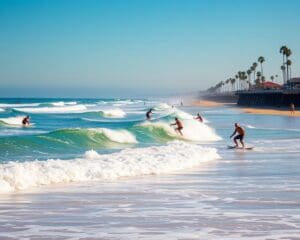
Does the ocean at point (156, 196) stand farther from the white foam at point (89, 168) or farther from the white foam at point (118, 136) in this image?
the white foam at point (118, 136)

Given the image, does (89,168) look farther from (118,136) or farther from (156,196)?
(118,136)

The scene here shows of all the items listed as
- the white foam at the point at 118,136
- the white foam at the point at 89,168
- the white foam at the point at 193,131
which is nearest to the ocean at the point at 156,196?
the white foam at the point at 89,168

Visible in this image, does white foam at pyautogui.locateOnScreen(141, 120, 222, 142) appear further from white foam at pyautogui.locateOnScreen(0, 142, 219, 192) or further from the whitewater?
white foam at pyautogui.locateOnScreen(0, 142, 219, 192)

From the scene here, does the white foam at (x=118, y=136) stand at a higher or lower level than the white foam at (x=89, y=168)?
lower

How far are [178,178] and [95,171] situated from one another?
1873mm

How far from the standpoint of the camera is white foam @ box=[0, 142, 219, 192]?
11.4m

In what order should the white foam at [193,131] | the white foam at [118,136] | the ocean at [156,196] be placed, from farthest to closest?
the white foam at [193,131] → the white foam at [118,136] → the ocean at [156,196]

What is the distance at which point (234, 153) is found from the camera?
64.3 ft

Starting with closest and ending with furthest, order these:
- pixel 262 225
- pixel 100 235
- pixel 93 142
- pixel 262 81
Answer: pixel 100 235 < pixel 262 225 < pixel 93 142 < pixel 262 81

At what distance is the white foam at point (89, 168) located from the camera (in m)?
11.4

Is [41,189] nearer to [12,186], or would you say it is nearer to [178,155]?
[12,186]

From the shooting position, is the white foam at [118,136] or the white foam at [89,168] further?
the white foam at [118,136]

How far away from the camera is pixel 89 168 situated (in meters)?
13.2

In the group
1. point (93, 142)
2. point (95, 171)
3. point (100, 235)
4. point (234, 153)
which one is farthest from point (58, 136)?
point (100, 235)
